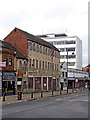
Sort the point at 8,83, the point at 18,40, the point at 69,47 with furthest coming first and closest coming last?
the point at 69,47 → the point at 18,40 → the point at 8,83

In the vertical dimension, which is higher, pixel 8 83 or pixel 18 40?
pixel 18 40

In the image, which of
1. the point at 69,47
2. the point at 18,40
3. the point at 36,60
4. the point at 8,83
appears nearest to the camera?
the point at 8,83

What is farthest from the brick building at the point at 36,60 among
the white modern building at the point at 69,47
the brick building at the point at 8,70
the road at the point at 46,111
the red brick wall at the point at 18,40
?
the white modern building at the point at 69,47

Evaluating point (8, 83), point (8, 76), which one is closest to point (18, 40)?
point (8, 76)

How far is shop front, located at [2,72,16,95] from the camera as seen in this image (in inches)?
1433

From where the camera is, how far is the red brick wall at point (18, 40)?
1790 inches

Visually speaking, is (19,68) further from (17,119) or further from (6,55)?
(17,119)

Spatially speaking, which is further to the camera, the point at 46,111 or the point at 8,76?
the point at 8,76

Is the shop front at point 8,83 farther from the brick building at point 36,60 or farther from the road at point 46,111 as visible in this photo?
the road at point 46,111

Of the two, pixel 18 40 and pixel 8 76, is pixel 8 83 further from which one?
pixel 18 40

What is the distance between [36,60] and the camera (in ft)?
161

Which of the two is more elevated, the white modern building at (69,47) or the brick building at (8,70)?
the white modern building at (69,47)

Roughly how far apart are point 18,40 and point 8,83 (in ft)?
38.6

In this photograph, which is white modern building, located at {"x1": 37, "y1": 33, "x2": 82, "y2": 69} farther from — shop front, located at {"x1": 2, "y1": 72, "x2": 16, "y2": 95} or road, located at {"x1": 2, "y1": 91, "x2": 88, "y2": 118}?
road, located at {"x1": 2, "y1": 91, "x2": 88, "y2": 118}
